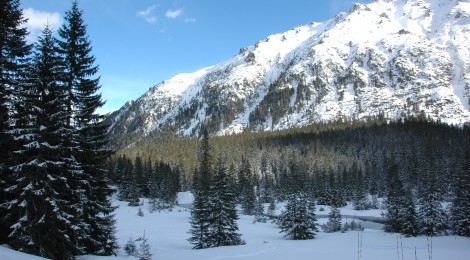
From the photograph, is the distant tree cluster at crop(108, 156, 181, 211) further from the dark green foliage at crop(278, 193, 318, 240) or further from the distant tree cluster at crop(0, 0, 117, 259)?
the distant tree cluster at crop(0, 0, 117, 259)

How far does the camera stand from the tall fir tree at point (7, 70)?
59.1 feet

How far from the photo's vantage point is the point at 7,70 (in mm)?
20609

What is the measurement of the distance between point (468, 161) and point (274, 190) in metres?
70.9

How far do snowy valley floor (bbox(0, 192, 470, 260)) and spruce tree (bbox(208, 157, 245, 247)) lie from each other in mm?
2218

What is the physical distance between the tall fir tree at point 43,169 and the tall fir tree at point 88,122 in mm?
3237

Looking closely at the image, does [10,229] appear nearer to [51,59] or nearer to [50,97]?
[50,97]

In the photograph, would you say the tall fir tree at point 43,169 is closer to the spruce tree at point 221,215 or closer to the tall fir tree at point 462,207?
the spruce tree at point 221,215

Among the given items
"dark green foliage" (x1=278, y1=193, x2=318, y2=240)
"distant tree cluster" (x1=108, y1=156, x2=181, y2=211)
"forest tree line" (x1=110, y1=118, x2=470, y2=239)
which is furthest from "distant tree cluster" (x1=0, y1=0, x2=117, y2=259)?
"distant tree cluster" (x1=108, y1=156, x2=181, y2=211)

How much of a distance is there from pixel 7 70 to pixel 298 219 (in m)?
34.8

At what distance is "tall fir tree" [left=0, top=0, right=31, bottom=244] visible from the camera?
1800cm

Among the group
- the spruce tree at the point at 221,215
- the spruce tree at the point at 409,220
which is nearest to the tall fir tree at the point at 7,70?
the spruce tree at the point at 221,215

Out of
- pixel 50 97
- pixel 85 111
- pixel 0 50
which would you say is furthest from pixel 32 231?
pixel 0 50

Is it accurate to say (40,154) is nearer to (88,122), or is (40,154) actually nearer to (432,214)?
(88,122)

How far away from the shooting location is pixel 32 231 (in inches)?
667
